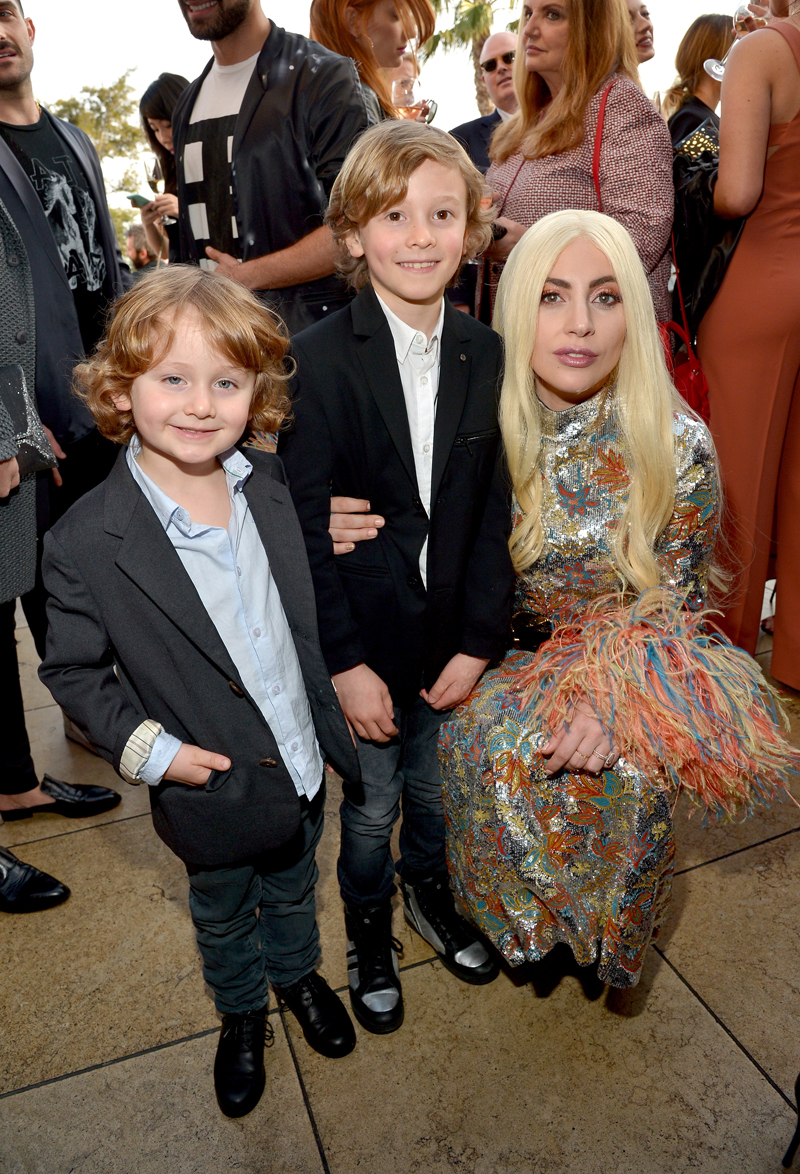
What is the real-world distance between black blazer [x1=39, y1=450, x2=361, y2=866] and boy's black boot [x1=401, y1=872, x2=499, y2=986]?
0.70 m

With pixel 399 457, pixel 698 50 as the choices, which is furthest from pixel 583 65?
pixel 399 457

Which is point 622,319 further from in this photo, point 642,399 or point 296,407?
point 296,407

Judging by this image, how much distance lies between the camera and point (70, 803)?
107 inches

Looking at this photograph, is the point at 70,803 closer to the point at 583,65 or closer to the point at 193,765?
the point at 193,765

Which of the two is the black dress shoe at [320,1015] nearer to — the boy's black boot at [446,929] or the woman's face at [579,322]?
the boy's black boot at [446,929]

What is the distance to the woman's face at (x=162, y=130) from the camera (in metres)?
3.72

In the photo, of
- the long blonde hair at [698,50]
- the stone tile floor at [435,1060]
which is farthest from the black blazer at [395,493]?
the long blonde hair at [698,50]

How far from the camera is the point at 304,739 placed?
1.66m

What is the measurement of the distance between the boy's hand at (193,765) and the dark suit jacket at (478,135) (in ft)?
11.0

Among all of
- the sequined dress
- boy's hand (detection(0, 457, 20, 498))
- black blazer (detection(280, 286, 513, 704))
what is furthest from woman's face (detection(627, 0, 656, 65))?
boy's hand (detection(0, 457, 20, 498))

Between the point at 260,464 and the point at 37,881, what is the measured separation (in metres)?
1.52

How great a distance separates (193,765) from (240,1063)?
789 mm

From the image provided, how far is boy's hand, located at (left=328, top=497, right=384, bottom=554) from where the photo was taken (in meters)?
1.71

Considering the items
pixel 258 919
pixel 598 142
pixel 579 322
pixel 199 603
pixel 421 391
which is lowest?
pixel 258 919
